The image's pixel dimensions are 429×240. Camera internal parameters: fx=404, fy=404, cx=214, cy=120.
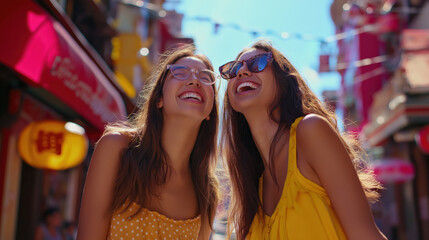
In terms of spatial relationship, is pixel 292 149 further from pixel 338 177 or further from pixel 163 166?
pixel 163 166

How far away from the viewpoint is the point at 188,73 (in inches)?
128

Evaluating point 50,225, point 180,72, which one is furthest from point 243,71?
point 50,225

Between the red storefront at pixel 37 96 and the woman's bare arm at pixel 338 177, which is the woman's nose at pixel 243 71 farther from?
the red storefront at pixel 37 96

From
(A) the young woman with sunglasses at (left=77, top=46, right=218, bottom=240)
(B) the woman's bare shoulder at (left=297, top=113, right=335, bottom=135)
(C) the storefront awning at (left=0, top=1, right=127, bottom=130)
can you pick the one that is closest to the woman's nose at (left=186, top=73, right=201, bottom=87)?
(A) the young woman with sunglasses at (left=77, top=46, right=218, bottom=240)

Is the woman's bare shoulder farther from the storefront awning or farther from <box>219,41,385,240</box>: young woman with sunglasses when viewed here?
the storefront awning

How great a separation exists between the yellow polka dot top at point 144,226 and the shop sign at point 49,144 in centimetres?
367

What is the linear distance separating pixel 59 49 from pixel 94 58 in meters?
2.65

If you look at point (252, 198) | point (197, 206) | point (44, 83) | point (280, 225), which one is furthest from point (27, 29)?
point (280, 225)

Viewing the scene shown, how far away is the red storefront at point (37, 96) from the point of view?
4852mm

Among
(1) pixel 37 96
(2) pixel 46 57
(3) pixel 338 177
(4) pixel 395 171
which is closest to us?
(3) pixel 338 177

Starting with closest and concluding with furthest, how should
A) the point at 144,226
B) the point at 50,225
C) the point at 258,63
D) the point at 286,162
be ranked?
the point at 286,162 < the point at 144,226 < the point at 258,63 < the point at 50,225

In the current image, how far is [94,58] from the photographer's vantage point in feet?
27.9

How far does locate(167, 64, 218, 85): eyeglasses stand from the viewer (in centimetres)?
323

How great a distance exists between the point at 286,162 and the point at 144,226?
1.06 meters
